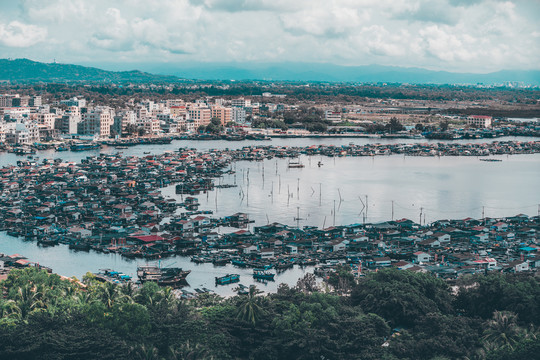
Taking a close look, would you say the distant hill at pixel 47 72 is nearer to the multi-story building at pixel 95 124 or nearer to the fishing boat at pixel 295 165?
the multi-story building at pixel 95 124

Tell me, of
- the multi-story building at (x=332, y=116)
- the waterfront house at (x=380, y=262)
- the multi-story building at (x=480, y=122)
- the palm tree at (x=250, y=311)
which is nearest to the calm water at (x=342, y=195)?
the waterfront house at (x=380, y=262)

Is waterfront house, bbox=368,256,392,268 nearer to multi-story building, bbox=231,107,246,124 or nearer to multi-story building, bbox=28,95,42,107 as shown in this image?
multi-story building, bbox=231,107,246,124

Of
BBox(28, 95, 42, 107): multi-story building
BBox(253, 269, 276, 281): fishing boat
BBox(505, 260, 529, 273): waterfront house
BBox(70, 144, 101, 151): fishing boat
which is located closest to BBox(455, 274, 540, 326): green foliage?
BBox(505, 260, 529, 273): waterfront house

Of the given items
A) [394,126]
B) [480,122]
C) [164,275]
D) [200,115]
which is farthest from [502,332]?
[480,122]

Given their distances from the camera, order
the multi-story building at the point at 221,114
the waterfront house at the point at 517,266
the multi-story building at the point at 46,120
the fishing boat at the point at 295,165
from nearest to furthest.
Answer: the waterfront house at the point at 517,266 → the fishing boat at the point at 295,165 → the multi-story building at the point at 46,120 → the multi-story building at the point at 221,114

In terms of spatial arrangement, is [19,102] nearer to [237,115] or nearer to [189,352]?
[237,115]

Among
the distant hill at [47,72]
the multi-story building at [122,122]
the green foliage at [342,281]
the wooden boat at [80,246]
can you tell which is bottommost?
the wooden boat at [80,246]

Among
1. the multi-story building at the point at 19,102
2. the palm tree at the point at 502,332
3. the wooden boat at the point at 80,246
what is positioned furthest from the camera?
the multi-story building at the point at 19,102
